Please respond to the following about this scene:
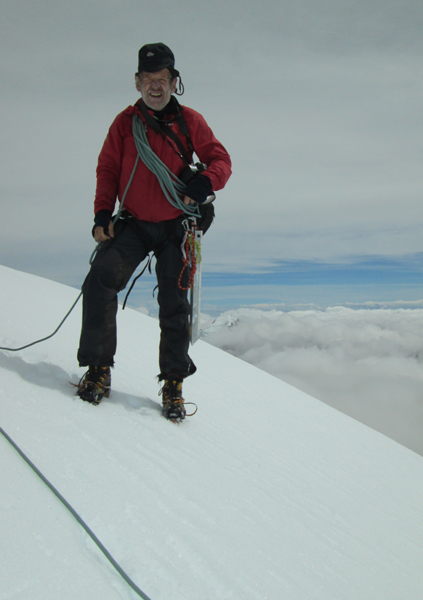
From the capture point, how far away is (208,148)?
8.29ft

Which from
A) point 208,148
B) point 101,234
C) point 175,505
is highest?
point 208,148

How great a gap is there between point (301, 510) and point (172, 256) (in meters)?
1.70

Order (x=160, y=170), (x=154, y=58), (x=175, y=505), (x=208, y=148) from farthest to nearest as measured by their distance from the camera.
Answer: (x=208, y=148), (x=160, y=170), (x=154, y=58), (x=175, y=505)

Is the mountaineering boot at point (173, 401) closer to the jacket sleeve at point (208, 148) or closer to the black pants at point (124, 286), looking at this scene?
the black pants at point (124, 286)

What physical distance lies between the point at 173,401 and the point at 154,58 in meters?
2.12

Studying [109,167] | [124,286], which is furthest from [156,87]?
[124,286]

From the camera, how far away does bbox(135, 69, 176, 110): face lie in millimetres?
2365

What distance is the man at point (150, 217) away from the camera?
242 cm

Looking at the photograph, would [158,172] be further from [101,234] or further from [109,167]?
[101,234]

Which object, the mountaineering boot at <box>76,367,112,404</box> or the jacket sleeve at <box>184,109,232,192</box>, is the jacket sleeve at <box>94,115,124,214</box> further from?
the mountaineering boot at <box>76,367,112,404</box>

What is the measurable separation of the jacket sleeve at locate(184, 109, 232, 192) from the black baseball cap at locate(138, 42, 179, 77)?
0.30 m

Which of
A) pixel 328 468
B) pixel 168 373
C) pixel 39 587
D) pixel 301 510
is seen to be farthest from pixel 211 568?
pixel 328 468

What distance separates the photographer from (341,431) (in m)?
5.43

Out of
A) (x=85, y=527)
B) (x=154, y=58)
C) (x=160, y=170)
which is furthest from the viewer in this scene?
(x=160, y=170)
